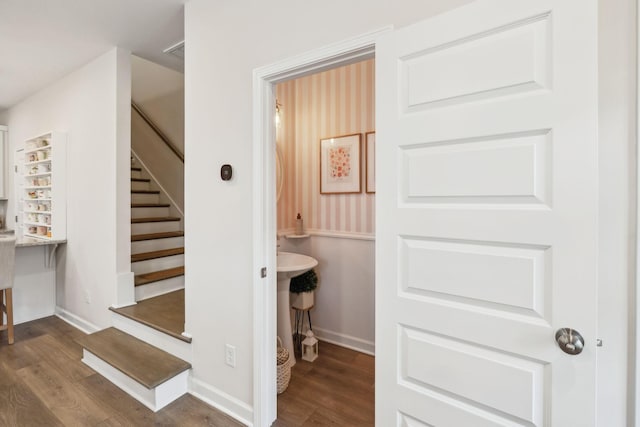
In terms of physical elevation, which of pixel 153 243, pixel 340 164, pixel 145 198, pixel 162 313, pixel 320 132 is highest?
pixel 320 132

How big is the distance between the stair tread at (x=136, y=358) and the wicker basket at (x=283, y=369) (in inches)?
24.7

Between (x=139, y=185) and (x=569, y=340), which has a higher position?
(x=139, y=185)

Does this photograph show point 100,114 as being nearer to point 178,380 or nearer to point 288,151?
point 288,151

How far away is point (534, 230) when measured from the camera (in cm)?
92

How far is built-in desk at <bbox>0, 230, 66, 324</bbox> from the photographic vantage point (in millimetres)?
3160

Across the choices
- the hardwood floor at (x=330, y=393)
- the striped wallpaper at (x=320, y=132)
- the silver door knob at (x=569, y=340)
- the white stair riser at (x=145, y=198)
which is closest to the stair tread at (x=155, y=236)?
the white stair riser at (x=145, y=198)

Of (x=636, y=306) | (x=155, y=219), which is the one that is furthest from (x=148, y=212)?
(x=636, y=306)

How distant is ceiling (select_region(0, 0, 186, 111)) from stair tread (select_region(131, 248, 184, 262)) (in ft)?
6.33

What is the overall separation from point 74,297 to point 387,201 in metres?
3.53

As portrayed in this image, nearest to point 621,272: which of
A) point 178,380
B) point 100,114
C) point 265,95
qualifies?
point 265,95

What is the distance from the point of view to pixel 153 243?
3.38 m

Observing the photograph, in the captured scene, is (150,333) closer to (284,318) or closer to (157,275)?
(157,275)

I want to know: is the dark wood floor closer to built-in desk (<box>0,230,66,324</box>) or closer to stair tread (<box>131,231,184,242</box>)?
built-in desk (<box>0,230,66,324</box>)

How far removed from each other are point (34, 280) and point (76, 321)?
0.72m
